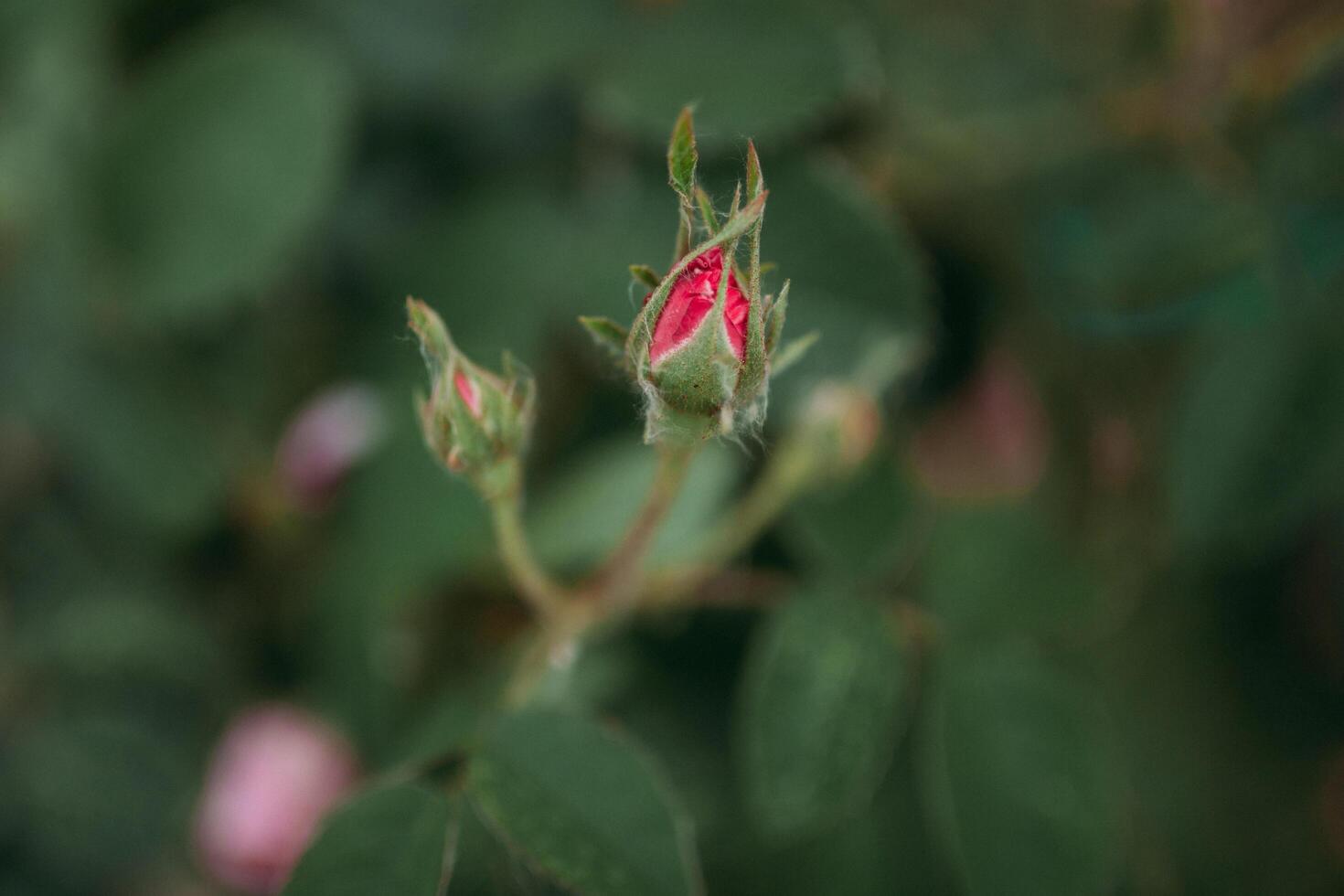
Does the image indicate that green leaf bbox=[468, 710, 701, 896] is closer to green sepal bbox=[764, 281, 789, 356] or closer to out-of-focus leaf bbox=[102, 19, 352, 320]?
green sepal bbox=[764, 281, 789, 356]

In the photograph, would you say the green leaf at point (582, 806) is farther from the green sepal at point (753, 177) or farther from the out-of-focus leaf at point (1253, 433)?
the out-of-focus leaf at point (1253, 433)

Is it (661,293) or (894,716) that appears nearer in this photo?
(661,293)

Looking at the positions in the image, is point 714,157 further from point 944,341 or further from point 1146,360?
point 1146,360

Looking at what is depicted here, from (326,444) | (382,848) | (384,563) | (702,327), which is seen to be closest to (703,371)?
(702,327)

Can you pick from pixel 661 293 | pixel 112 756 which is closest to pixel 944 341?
pixel 661 293

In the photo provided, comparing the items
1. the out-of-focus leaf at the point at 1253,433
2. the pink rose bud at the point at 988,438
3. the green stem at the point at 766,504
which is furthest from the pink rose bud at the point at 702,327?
the pink rose bud at the point at 988,438

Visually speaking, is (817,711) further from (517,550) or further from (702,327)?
(702,327)
